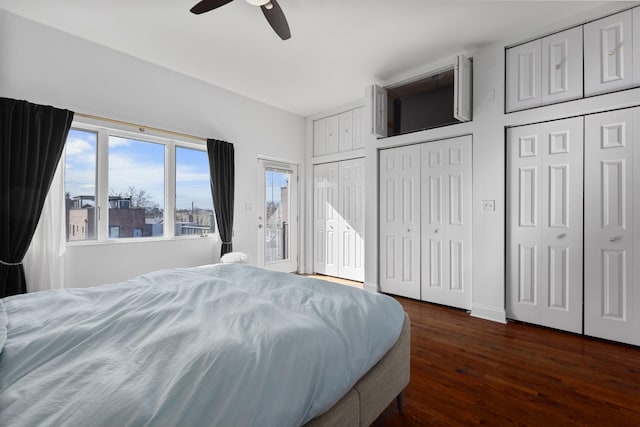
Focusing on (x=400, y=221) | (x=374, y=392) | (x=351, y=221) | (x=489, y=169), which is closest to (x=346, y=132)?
(x=351, y=221)

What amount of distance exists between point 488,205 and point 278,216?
3275 mm

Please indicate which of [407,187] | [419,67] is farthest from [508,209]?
[419,67]

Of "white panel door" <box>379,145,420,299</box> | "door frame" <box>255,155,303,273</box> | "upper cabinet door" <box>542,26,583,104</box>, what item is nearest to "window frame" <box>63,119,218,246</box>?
"door frame" <box>255,155,303,273</box>

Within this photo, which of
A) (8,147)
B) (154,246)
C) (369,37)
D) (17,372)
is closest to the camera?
(17,372)

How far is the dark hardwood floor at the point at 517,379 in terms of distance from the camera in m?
1.67

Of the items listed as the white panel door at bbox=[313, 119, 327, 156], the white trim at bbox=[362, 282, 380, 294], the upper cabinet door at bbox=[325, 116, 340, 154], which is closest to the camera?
the white trim at bbox=[362, 282, 380, 294]

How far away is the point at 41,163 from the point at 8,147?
9.4 inches

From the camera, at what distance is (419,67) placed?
3.70 meters

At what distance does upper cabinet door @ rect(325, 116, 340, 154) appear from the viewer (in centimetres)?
505

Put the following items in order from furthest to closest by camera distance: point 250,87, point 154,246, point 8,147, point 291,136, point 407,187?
point 291,136 < point 250,87 < point 407,187 < point 154,246 < point 8,147

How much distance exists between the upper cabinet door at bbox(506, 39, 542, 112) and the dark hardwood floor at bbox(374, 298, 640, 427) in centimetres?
231

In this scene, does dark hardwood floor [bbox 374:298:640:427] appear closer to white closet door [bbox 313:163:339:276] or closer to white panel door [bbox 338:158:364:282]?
white panel door [bbox 338:158:364:282]

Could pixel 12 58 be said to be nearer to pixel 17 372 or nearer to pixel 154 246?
pixel 154 246

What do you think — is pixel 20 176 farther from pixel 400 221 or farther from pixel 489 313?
pixel 489 313
